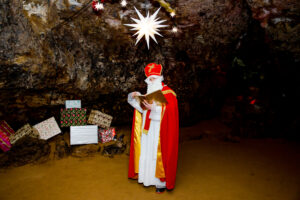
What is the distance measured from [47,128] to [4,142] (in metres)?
0.80

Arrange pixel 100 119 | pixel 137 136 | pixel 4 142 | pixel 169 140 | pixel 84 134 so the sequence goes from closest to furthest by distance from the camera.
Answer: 1. pixel 169 140
2. pixel 137 136
3. pixel 4 142
4. pixel 84 134
5. pixel 100 119

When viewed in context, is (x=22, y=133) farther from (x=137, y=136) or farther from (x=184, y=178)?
(x=184, y=178)

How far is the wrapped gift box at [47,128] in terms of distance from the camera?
13.9 feet

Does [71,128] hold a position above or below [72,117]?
below

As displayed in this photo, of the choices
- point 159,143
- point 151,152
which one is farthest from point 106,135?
point 159,143

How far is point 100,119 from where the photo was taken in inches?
178

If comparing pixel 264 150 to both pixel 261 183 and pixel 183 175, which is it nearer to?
pixel 261 183

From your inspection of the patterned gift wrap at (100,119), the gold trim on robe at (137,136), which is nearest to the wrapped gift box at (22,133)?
the patterned gift wrap at (100,119)

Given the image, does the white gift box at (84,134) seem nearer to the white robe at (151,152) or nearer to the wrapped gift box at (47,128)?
the wrapped gift box at (47,128)

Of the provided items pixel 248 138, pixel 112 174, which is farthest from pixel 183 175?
pixel 248 138

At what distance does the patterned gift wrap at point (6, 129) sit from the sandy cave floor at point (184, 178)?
0.77m

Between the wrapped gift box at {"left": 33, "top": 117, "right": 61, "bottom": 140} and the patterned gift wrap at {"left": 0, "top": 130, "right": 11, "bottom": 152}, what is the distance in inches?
21.3

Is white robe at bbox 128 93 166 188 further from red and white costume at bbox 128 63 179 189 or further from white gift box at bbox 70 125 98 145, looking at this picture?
white gift box at bbox 70 125 98 145

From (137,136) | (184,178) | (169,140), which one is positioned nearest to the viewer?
(169,140)
